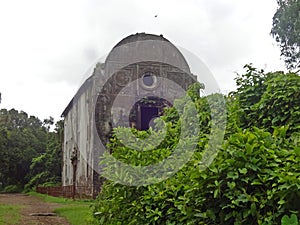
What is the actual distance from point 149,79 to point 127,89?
1.05 meters

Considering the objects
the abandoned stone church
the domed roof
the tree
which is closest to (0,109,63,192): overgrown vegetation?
the abandoned stone church

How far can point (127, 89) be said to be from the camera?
1606 cm

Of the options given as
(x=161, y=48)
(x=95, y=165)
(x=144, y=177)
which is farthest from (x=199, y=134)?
(x=161, y=48)

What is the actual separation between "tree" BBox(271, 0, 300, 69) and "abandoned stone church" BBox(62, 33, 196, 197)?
4061 millimetres

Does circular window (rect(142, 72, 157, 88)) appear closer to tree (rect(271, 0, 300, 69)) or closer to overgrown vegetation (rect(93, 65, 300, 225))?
tree (rect(271, 0, 300, 69))

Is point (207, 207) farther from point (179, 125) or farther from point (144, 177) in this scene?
point (179, 125)

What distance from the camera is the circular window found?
1623 centimetres

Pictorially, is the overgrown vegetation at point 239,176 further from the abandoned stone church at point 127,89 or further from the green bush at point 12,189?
the green bush at point 12,189

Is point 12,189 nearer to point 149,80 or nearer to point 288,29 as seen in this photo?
point 149,80

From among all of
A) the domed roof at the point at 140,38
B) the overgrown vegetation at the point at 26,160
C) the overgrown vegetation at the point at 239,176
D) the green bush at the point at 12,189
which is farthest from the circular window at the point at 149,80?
the green bush at the point at 12,189

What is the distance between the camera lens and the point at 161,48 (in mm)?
16797

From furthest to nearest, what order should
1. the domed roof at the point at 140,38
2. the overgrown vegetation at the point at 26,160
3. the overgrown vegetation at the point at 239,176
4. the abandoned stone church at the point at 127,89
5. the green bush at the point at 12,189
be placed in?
the green bush at the point at 12,189, the overgrown vegetation at the point at 26,160, the domed roof at the point at 140,38, the abandoned stone church at the point at 127,89, the overgrown vegetation at the point at 239,176

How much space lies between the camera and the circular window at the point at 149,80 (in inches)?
639

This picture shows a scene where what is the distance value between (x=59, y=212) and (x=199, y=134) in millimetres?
7732
